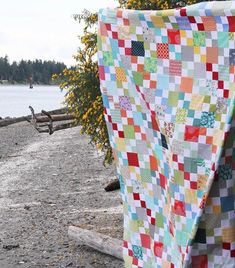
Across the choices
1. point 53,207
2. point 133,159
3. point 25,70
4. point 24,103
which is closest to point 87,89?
point 53,207

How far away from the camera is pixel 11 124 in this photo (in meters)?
37.9

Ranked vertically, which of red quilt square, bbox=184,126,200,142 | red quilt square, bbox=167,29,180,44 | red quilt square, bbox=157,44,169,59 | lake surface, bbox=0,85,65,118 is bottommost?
lake surface, bbox=0,85,65,118

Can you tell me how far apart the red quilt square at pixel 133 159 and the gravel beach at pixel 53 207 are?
2.41 metres

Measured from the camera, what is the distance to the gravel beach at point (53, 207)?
6.95 metres

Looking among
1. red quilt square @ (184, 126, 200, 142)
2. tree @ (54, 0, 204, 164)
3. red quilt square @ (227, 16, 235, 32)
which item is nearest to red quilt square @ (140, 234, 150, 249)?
red quilt square @ (184, 126, 200, 142)

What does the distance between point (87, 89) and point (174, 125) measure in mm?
4811

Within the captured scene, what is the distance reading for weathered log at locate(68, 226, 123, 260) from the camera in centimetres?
648

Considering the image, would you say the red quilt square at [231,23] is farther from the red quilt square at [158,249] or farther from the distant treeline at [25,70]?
the distant treeline at [25,70]

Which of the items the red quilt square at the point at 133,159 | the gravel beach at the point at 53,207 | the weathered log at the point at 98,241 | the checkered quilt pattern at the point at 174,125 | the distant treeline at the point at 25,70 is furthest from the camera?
the distant treeline at the point at 25,70

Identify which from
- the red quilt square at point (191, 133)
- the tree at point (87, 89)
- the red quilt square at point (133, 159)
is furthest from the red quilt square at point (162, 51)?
the tree at point (87, 89)

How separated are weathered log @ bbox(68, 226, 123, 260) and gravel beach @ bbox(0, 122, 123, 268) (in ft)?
0.33

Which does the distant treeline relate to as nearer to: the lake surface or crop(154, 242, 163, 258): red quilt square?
the lake surface

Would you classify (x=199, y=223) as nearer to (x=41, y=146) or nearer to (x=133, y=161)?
(x=133, y=161)

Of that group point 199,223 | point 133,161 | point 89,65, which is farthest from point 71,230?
point 199,223
